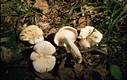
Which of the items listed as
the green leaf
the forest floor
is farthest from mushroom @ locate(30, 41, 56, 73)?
the green leaf

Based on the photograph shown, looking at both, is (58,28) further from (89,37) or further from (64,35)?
(89,37)

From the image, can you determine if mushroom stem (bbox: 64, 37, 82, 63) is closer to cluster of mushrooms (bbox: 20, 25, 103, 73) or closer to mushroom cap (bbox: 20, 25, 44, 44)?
cluster of mushrooms (bbox: 20, 25, 103, 73)

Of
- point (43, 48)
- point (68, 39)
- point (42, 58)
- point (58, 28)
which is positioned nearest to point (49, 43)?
point (43, 48)

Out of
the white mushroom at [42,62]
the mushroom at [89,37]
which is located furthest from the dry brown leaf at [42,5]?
the white mushroom at [42,62]

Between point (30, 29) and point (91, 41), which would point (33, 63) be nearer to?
point (30, 29)

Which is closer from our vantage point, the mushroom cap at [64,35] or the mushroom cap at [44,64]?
the mushroom cap at [44,64]

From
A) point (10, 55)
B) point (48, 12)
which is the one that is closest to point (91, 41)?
point (48, 12)

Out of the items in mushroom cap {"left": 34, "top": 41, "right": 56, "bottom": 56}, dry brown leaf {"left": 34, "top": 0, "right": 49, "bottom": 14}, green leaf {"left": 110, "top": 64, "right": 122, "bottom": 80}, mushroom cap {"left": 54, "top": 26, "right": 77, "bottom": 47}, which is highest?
dry brown leaf {"left": 34, "top": 0, "right": 49, "bottom": 14}

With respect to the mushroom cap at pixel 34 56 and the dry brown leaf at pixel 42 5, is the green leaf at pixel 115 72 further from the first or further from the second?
→ the dry brown leaf at pixel 42 5
